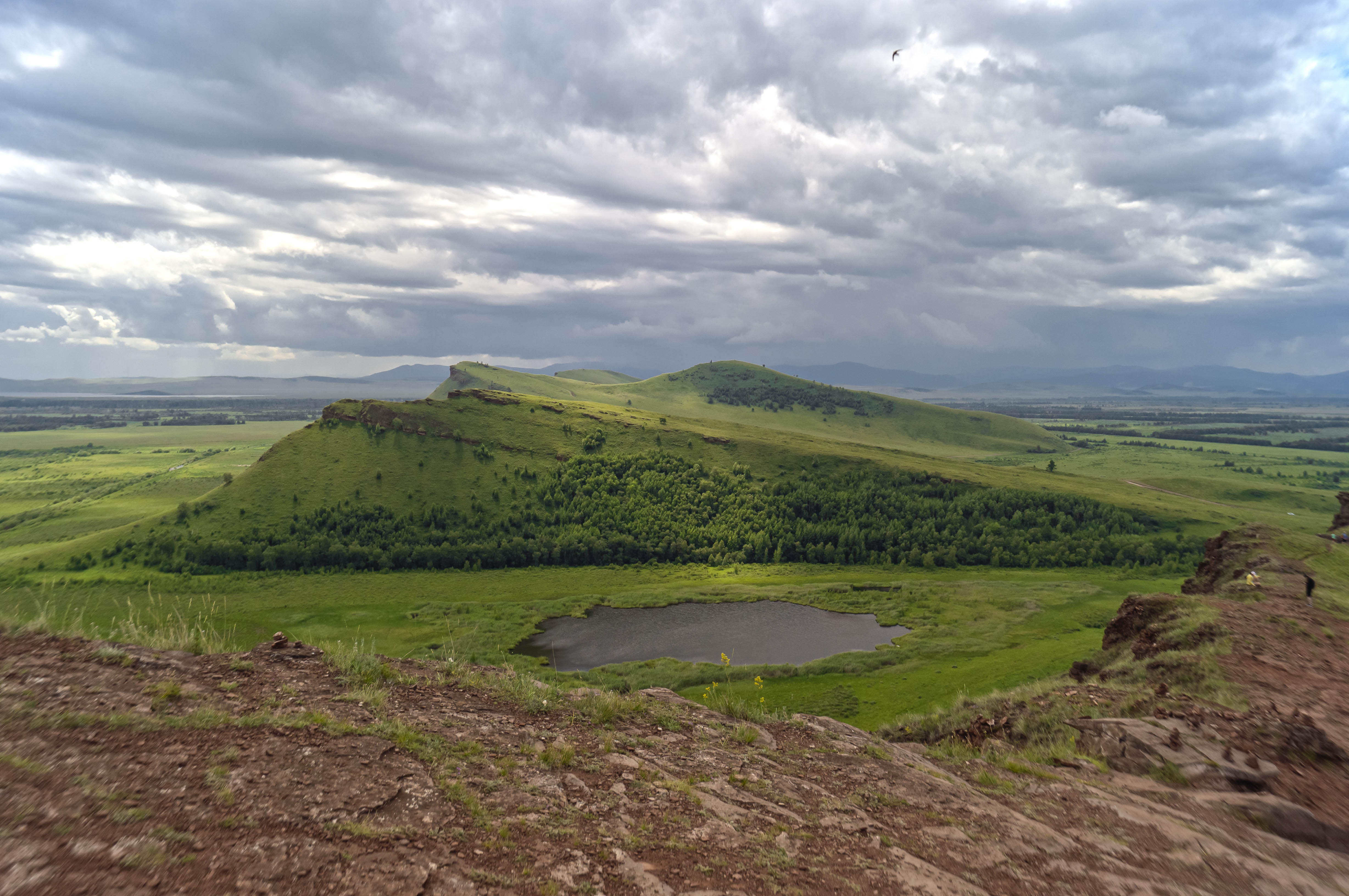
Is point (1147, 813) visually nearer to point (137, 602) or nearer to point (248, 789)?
point (248, 789)

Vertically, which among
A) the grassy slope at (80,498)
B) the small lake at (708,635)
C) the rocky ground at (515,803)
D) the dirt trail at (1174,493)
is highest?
the rocky ground at (515,803)

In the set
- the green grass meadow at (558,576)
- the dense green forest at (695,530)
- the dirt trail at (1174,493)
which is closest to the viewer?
the green grass meadow at (558,576)

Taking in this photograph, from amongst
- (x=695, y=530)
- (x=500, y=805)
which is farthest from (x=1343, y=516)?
(x=695, y=530)

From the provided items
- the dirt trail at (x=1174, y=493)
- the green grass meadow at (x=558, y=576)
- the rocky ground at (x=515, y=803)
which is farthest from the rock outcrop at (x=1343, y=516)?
the dirt trail at (x=1174, y=493)

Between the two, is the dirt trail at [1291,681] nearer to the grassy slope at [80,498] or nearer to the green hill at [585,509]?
the green hill at [585,509]

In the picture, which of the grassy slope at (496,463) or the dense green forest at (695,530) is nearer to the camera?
the dense green forest at (695,530)

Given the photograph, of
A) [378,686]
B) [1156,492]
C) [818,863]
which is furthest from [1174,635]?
[1156,492]

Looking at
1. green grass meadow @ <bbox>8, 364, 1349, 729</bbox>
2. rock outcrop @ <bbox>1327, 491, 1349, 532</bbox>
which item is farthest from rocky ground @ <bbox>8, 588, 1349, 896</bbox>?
rock outcrop @ <bbox>1327, 491, 1349, 532</bbox>

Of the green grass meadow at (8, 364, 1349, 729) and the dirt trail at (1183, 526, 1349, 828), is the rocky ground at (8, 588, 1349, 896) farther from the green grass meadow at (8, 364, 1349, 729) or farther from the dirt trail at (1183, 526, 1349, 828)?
the green grass meadow at (8, 364, 1349, 729)
